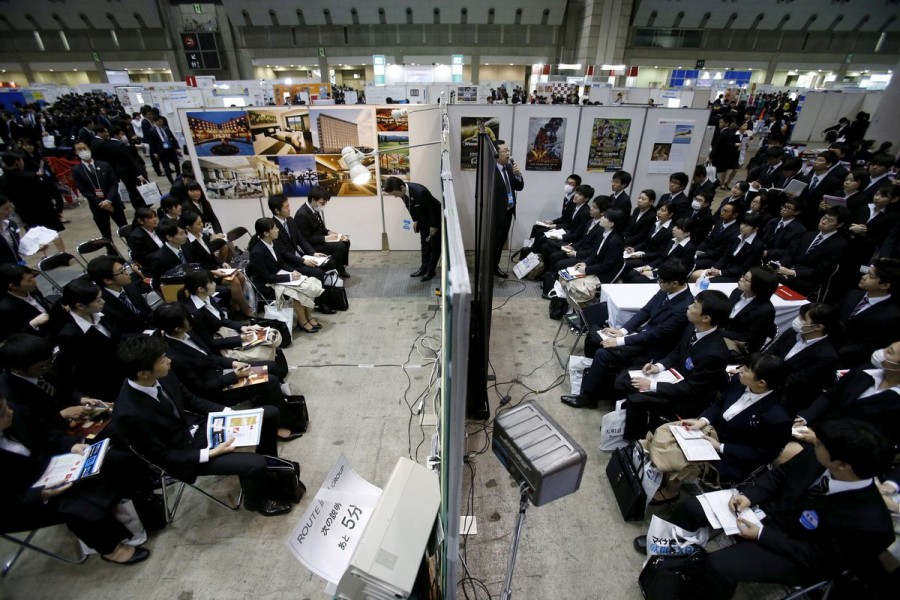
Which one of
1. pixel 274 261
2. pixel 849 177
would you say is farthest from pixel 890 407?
pixel 274 261

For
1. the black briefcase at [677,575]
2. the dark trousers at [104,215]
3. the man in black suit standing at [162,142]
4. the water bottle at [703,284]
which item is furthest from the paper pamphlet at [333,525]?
the man in black suit standing at [162,142]

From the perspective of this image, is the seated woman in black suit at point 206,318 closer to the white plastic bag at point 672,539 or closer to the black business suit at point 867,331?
the white plastic bag at point 672,539

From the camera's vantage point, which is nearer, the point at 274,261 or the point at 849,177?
the point at 274,261

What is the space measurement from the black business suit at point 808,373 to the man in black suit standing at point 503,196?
215 cm

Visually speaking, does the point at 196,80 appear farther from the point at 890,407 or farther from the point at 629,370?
the point at 890,407

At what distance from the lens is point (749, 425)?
2.47 meters

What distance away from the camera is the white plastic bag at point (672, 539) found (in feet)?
7.63

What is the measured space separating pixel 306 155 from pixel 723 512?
6.42 metres

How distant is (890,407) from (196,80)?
20.2m

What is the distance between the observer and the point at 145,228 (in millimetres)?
4422

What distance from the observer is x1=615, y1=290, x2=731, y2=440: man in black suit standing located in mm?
2850

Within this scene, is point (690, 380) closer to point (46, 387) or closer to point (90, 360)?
point (90, 360)

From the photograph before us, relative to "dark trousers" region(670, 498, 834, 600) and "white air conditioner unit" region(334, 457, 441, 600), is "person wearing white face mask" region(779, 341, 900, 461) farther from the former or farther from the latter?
"white air conditioner unit" region(334, 457, 441, 600)

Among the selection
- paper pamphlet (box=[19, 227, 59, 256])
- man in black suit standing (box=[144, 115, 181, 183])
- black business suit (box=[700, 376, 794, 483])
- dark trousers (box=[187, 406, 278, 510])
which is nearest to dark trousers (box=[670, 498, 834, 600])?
black business suit (box=[700, 376, 794, 483])
